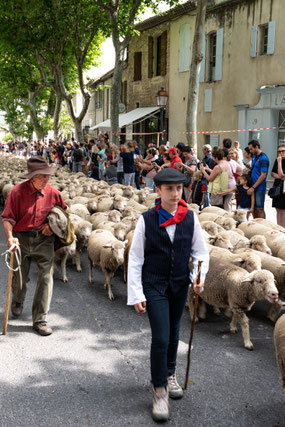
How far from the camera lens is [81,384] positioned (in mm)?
3977

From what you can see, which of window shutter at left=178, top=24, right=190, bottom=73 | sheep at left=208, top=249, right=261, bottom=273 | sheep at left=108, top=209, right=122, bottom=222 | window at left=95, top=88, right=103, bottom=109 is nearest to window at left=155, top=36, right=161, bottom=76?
window shutter at left=178, top=24, right=190, bottom=73

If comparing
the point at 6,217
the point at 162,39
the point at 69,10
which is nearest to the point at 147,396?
the point at 6,217

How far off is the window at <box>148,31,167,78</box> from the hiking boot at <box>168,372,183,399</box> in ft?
81.0

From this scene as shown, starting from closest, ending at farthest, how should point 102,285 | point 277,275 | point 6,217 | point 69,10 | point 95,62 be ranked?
point 6,217 < point 277,275 < point 102,285 < point 69,10 < point 95,62

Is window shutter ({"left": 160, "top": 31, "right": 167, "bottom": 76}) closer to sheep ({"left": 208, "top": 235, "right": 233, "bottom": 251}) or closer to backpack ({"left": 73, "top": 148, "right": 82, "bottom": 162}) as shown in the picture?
backpack ({"left": 73, "top": 148, "right": 82, "bottom": 162})

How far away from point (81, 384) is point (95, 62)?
1192 inches

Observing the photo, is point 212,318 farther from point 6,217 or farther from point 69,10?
point 69,10

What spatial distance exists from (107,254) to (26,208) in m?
2.06

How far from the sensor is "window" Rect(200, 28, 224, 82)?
21.1 m

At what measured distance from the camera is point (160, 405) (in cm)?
348

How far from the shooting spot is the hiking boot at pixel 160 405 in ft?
11.3

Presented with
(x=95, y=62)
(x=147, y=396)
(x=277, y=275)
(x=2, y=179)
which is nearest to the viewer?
(x=147, y=396)

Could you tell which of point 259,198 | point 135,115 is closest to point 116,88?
point 135,115

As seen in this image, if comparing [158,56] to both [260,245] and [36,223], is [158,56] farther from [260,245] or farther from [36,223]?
[36,223]
